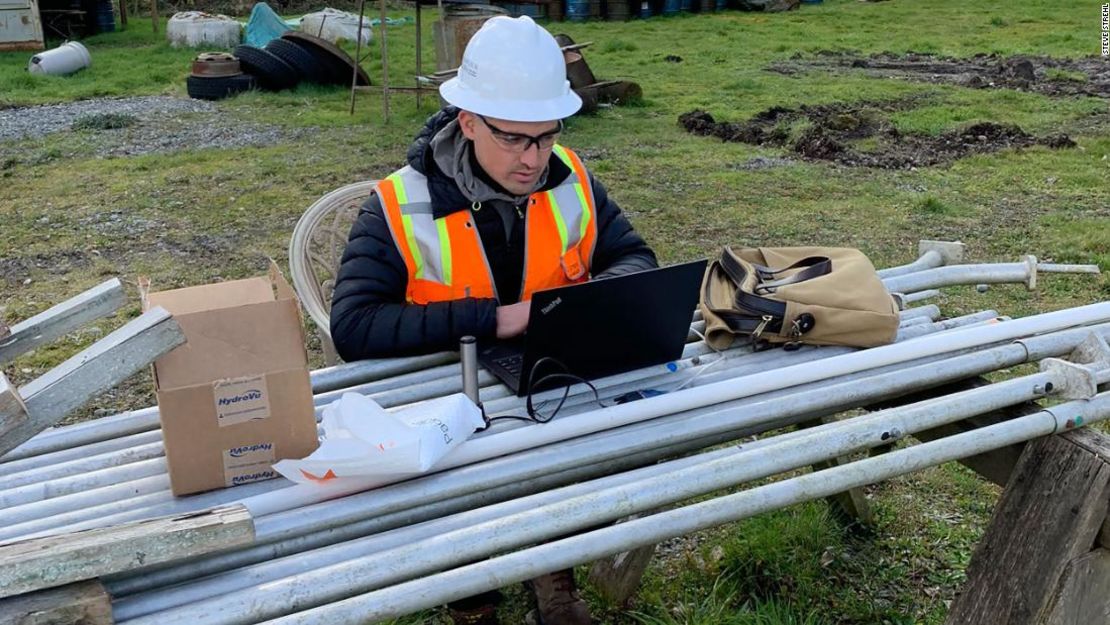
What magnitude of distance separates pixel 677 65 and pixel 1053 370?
43.5 ft

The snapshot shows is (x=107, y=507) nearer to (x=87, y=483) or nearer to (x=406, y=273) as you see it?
(x=87, y=483)

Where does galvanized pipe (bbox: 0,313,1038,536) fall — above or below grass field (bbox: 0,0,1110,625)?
above

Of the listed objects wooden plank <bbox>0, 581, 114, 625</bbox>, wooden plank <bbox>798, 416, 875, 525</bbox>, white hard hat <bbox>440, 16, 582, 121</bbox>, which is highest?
white hard hat <bbox>440, 16, 582, 121</bbox>

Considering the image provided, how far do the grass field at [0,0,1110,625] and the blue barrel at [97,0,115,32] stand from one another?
18.1 feet

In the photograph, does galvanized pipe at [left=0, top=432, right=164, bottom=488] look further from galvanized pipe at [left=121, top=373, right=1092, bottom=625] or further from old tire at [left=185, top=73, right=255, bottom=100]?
old tire at [left=185, top=73, right=255, bottom=100]

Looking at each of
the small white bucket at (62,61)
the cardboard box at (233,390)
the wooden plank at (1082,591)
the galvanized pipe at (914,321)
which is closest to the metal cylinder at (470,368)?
the cardboard box at (233,390)

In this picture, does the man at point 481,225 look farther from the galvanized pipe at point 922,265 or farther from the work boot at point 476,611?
the galvanized pipe at point 922,265

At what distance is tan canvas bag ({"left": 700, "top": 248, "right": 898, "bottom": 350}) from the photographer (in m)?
2.58

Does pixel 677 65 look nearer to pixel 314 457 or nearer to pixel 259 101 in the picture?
pixel 259 101

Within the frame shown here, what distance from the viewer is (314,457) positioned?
6.28 ft

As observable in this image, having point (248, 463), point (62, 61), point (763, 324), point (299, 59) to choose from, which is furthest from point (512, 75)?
point (62, 61)

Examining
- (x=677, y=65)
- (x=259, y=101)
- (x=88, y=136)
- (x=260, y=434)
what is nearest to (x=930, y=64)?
(x=677, y=65)

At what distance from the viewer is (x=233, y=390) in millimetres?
1956

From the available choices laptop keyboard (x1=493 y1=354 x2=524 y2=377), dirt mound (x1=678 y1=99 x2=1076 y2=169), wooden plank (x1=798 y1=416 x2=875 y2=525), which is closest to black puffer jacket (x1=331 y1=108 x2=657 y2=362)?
laptop keyboard (x1=493 y1=354 x2=524 y2=377)
